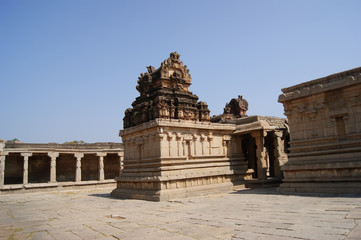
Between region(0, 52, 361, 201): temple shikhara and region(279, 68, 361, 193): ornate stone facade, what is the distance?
35 mm

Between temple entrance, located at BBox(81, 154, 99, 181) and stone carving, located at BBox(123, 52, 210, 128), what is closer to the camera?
stone carving, located at BBox(123, 52, 210, 128)

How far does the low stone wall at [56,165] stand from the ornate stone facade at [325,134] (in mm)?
19068

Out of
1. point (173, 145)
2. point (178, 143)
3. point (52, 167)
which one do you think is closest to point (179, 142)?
point (178, 143)

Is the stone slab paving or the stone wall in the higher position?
the stone wall

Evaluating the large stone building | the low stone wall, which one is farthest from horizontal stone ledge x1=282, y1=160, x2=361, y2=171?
the low stone wall

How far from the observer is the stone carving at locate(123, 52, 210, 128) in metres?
15.2

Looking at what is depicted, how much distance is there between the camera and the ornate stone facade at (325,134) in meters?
11.2

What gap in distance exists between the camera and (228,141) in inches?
669

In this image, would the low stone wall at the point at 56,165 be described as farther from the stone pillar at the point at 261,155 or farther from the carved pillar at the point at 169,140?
the stone pillar at the point at 261,155

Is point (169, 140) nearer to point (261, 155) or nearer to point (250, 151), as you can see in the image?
point (261, 155)

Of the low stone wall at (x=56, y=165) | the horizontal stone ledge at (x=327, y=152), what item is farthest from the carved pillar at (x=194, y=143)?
the low stone wall at (x=56, y=165)

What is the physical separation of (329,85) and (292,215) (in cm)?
701

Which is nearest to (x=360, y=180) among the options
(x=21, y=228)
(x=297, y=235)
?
(x=297, y=235)

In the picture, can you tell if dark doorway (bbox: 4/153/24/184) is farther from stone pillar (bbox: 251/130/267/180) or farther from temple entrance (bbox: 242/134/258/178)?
stone pillar (bbox: 251/130/267/180)
